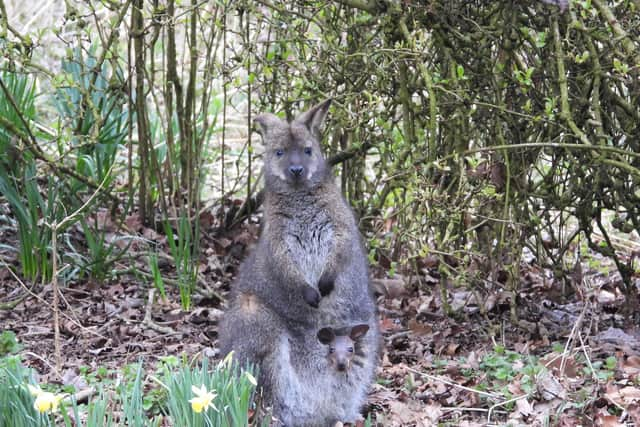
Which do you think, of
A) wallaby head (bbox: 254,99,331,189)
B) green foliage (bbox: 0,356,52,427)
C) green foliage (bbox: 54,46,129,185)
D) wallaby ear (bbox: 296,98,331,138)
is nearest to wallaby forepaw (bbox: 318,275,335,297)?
wallaby head (bbox: 254,99,331,189)

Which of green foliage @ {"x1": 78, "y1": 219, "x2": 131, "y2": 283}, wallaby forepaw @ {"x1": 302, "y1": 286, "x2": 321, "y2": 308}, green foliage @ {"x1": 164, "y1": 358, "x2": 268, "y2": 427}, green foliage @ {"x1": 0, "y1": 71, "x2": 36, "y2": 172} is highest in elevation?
green foliage @ {"x1": 0, "y1": 71, "x2": 36, "y2": 172}

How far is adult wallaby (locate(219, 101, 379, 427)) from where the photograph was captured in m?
4.68

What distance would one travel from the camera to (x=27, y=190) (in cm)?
646

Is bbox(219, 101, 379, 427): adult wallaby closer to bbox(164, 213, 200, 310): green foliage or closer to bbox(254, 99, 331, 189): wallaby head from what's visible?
bbox(254, 99, 331, 189): wallaby head

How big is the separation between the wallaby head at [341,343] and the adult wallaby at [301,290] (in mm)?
56

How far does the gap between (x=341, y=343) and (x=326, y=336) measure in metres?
0.09

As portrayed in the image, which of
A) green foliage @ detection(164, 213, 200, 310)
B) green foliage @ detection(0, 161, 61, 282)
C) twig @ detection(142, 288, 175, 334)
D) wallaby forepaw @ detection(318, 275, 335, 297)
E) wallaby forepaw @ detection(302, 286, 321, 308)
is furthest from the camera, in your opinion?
green foliage @ detection(0, 161, 61, 282)

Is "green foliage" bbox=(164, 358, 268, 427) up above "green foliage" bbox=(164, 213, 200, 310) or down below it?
below

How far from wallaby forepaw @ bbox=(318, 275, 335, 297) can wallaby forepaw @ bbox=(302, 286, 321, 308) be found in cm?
8

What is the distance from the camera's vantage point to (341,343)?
4.81 m

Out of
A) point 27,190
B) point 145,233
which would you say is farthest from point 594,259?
point 27,190

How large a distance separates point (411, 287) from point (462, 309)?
0.76 meters

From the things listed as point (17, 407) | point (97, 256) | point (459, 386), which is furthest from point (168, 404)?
point (97, 256)

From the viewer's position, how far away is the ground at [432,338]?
4.75m
